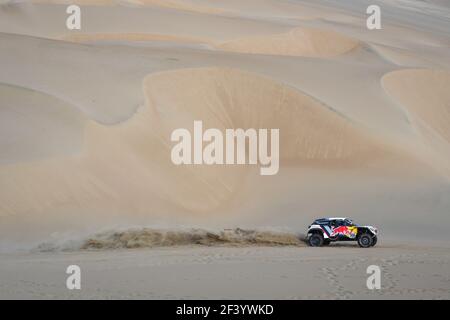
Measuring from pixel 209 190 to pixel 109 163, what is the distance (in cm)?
326

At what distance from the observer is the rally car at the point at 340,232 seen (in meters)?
19.1

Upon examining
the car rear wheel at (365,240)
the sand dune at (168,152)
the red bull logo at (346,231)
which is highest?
the sand dune at (168,152)

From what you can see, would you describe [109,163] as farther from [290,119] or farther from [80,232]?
[290,119]

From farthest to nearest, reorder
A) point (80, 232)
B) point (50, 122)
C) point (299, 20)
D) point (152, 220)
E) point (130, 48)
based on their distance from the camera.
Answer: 1. point (299, 20)
2. point (130, 48)
3. point (50, 122)
4. point (152, 220)
5. point (80, 232)

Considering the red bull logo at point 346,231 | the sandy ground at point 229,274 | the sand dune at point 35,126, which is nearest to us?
the sandy ground at point 229,274

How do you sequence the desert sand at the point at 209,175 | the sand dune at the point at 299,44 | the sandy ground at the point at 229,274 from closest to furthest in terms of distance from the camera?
the sandy ground at the point at 229,274 < the desert sand at the point at 209,175 < the sand dune at the point at 299,44

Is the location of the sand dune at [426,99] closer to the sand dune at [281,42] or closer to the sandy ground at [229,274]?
the sand dune at [281,42]

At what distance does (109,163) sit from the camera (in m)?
22.2

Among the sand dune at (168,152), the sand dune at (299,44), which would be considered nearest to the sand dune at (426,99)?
the sand dune at (168,152)

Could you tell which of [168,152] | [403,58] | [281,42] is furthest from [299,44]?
[168,152]

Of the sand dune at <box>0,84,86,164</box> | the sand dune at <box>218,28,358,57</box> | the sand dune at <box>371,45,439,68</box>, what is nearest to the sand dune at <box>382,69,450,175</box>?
the sand dune at <box>371,45,439,68</box>

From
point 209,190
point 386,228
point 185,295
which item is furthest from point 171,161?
point 185,295

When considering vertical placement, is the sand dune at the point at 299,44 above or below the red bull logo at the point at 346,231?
above

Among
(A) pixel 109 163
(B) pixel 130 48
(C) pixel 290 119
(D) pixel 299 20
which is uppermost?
(D) pixel 299 20
